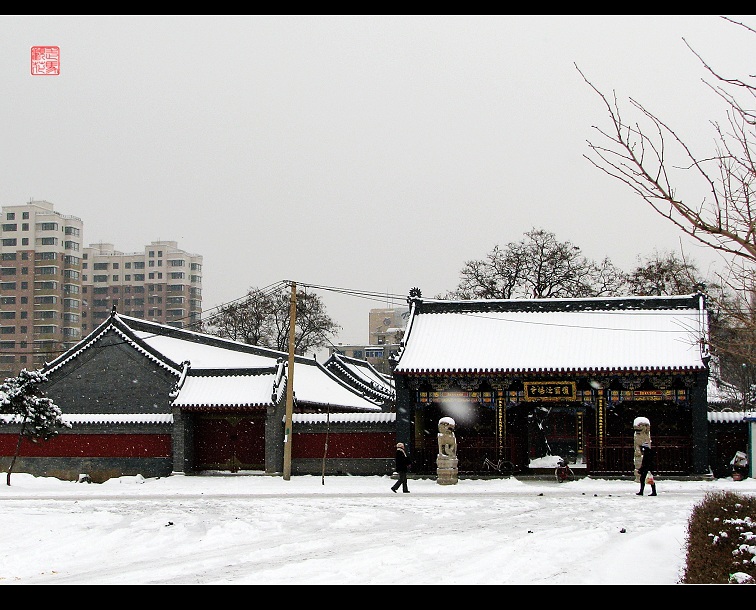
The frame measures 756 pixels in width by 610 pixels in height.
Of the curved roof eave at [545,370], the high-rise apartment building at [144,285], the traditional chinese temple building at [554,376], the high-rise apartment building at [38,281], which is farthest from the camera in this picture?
the high-rise apartment building at [144,285]

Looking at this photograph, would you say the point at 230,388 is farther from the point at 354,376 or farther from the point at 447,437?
the point at 354,376

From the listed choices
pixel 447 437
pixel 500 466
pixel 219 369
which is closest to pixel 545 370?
pixel 500 466

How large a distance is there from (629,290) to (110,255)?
286 feet

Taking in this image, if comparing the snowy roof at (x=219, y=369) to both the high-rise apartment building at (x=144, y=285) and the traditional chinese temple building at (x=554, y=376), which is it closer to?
the traditional chinese temple building at (x=554, y=376)

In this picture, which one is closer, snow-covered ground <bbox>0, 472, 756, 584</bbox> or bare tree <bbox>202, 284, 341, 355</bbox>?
snow-covered ground <bbox>0, 472, 756, 584</bbox>

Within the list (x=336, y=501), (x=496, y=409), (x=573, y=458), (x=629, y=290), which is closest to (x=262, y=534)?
(x=336, y=501)

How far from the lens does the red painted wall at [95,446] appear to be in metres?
35.9

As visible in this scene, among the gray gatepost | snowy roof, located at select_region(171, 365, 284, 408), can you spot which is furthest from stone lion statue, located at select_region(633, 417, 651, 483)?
snowy roof, located at select_region(171, 365, 284, 408)

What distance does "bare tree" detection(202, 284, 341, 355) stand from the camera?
66.7m

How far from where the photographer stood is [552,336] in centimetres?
3344

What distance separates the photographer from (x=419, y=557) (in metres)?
13.1

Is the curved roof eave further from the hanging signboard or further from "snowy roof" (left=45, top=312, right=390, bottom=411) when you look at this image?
"snowy roof" (left=45, top=312, right=390, bottom=411)

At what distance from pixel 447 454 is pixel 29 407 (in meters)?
14.0

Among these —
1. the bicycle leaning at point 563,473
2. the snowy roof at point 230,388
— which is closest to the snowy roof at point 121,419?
the snowy roof at point 230,388
